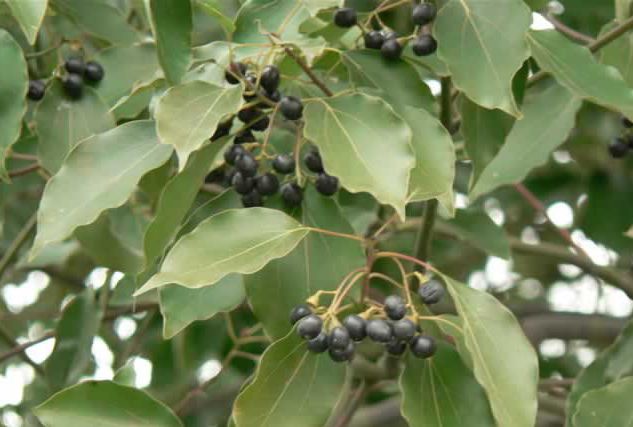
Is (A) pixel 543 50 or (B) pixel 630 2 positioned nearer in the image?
(A) pixel 543 50

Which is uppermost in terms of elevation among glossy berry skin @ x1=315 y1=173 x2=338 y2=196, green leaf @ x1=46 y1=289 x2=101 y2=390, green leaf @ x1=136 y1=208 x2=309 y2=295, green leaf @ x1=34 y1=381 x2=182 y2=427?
green leaf @ x1=136 y1=208 x2=309 y2=295

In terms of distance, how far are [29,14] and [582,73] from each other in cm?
66

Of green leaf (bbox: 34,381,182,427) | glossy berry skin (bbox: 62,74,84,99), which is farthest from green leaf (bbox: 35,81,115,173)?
green leaf (bbox: 34,381,182,427)

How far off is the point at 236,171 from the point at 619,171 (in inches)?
65.2

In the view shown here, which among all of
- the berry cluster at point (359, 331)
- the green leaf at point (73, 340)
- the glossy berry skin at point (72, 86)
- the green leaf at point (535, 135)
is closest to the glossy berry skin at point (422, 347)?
the berry cluster at point (359, 331)

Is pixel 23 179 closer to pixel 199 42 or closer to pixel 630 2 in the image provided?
pixel 199 42

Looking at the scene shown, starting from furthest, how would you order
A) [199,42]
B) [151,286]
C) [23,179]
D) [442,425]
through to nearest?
[23,179] → [199,42] → [442,425] → [151,286]

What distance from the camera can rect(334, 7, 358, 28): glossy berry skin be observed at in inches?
61.2

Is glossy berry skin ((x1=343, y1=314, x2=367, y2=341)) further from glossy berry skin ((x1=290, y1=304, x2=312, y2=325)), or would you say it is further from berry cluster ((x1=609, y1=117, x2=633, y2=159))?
berry cluster ((x1=609, y1=117, x2=633, y2=159))

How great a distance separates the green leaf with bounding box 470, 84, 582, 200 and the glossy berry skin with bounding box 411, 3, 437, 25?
474 millimetres

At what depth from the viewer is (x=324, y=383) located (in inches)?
57.7

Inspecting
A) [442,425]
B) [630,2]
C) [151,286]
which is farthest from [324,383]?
[630,2]

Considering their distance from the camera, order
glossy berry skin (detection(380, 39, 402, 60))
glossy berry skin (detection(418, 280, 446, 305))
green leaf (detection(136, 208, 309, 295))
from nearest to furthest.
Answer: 1. green leaf (detection(136, 208, 309, 295))
2. glossy berry skin (detection(418, 280, 446, 305))
3. glossy berry skin (detection(380, 39, 402, 60))

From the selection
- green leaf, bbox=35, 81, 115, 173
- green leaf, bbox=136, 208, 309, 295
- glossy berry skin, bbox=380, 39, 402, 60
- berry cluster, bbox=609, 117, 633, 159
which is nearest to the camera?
green leaf, bbox=136, 208, 309, 295
